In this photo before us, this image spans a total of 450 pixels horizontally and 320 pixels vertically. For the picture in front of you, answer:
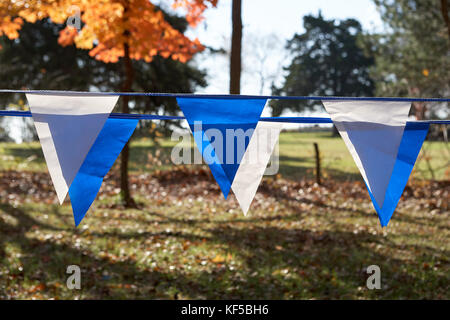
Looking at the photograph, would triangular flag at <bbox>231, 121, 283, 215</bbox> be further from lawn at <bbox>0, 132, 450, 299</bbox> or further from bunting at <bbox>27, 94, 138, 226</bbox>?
lawn at <bbox>0, 132, 450, 299</bbox>

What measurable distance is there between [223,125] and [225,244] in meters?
3.77

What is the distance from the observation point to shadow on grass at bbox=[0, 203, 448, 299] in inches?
197

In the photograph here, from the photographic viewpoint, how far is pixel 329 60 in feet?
106

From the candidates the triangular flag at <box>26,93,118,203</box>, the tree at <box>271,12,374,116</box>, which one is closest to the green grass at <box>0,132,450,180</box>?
the triangular flag at <box>26,93,118,203</box>

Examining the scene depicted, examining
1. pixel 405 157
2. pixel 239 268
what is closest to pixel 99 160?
pixel 405 157

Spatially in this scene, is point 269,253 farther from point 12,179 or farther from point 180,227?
point 12,179

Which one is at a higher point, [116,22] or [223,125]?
[116,22]

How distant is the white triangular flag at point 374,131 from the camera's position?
2.88 meters

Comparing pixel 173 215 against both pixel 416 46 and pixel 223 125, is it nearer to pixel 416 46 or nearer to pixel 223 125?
pixel 223 125

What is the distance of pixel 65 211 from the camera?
27.3 ft

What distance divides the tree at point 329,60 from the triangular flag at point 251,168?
29.2 m

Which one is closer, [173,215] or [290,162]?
[173,215]

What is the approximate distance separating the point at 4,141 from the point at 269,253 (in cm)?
1514

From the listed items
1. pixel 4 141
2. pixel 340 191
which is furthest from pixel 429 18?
pixel 4 141
